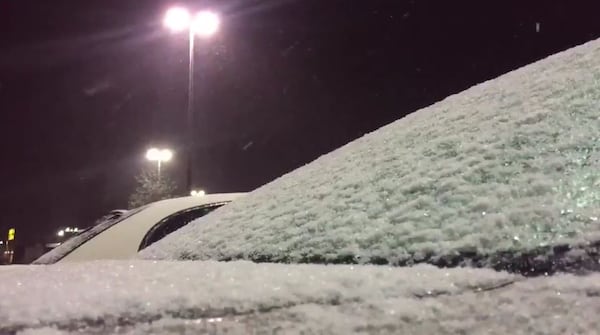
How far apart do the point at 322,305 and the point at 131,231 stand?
3951 mm

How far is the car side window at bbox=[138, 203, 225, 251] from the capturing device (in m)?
5.01

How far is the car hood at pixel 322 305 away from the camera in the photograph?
49.9 inches

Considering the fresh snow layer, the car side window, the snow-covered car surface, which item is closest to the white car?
the car side window

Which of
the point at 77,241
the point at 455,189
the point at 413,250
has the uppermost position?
the point at 77,241

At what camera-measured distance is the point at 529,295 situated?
138 centimetres

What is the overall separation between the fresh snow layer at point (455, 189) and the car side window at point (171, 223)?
163cm

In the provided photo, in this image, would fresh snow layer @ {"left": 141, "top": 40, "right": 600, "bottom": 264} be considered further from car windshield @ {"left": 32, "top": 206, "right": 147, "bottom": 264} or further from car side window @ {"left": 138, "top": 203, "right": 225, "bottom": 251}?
car windshield @ {"left": 32, "top": 206, "right": 147, "bottom": 264}

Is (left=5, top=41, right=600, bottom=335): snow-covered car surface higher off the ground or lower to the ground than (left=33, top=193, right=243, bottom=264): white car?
lower

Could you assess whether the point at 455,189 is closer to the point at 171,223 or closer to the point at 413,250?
the point at 413,250

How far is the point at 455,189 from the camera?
2041mm

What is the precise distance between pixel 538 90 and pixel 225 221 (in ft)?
4.75

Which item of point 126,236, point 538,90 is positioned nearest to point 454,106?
point 538,90

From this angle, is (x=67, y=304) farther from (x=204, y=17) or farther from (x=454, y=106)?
(x=204, y=17)

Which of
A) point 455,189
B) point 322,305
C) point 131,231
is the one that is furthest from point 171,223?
point 322,305
